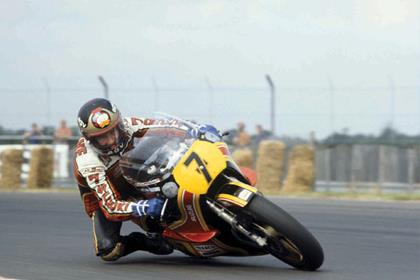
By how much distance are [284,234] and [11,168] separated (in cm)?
1339

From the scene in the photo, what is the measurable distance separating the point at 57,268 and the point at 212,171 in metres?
1.58

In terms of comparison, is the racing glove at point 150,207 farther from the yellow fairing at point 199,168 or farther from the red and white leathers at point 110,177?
the yellow fairing at point 199,168

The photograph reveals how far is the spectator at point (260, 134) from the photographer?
19703 millimetres

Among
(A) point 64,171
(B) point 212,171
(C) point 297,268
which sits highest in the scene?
(B) point 212,171

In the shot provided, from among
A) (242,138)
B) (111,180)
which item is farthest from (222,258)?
(242,138)

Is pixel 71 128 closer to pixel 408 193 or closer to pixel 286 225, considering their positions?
pixel 408 193

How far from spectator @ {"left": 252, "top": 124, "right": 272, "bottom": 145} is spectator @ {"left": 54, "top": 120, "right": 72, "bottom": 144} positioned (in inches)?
159

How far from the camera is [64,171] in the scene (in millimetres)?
19734

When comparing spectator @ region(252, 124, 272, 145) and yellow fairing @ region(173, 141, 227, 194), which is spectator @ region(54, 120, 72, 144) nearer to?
spectator @ region(252, 124, 272, 145)

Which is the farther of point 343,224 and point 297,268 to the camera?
point 343,224

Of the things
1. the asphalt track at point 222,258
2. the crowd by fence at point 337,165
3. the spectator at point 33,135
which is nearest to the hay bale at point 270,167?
the crowd by fence at point 337,165

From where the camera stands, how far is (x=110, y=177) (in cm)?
735

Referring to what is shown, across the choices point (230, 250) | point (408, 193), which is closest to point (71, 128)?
point (408, 193)

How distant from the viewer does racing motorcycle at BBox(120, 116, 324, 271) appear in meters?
6.50
